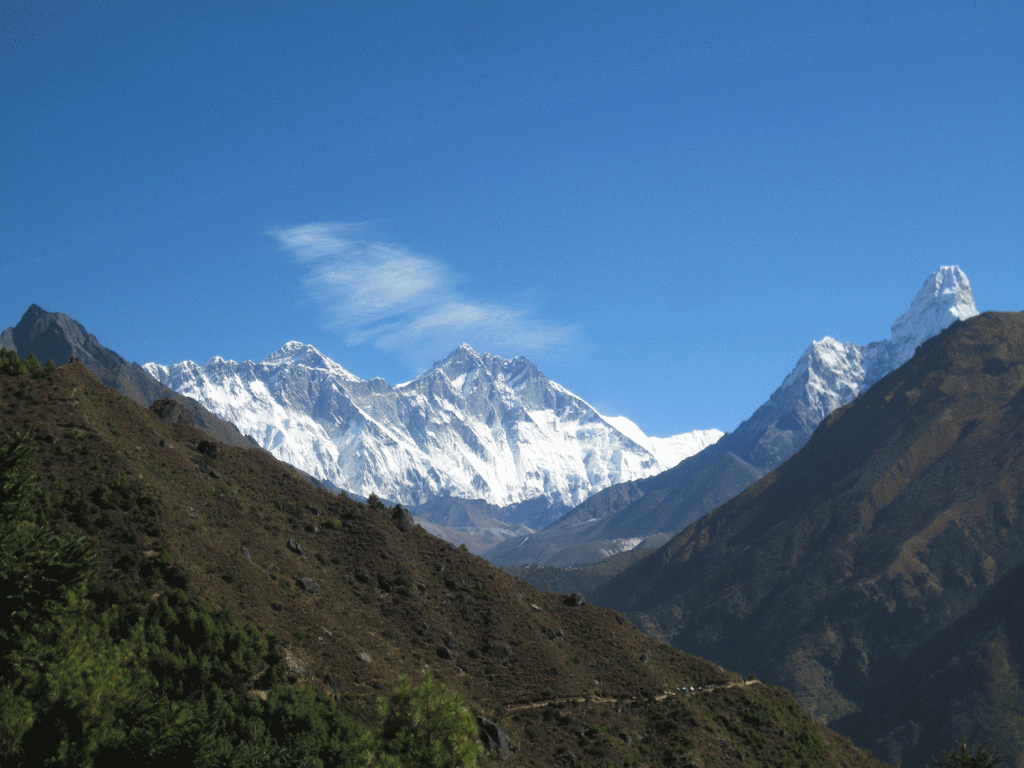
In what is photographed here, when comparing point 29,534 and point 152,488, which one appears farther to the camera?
point 152,488

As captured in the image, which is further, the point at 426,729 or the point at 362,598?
the point at 362,598

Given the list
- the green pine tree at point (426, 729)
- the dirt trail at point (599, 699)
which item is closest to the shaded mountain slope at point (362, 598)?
the dirt trail at point (599, 699)

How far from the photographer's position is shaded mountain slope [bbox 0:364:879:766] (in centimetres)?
7262

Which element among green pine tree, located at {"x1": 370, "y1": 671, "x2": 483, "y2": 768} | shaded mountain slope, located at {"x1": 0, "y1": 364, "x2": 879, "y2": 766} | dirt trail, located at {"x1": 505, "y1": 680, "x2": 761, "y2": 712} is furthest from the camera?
dirt trail, located at {"x1": 505, "y1": 680, "x2": 761, "y2": 712}

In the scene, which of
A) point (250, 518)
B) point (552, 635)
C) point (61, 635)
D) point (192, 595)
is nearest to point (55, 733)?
point (61, 635)

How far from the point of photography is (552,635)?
3944 inches

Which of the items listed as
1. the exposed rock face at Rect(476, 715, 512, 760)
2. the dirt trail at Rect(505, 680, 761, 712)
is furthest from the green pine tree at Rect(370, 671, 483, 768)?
the dirt trail at Rect(505, 680, 761, 712)

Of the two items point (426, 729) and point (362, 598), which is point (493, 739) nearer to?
point (426, 729)

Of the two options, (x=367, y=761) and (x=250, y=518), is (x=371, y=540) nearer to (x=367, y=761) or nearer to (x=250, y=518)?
(x=250, y=518)

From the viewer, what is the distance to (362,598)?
300 ft

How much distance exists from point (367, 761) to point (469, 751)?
26.3ft

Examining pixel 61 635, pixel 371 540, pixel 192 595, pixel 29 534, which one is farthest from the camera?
pixel 371 540

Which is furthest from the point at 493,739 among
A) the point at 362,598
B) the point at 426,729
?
the point at 362,598

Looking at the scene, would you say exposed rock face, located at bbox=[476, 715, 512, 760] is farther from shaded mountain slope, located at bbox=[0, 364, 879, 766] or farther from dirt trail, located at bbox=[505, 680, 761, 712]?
dirt trail, located at bbox=[505, 680, 761, 712]
